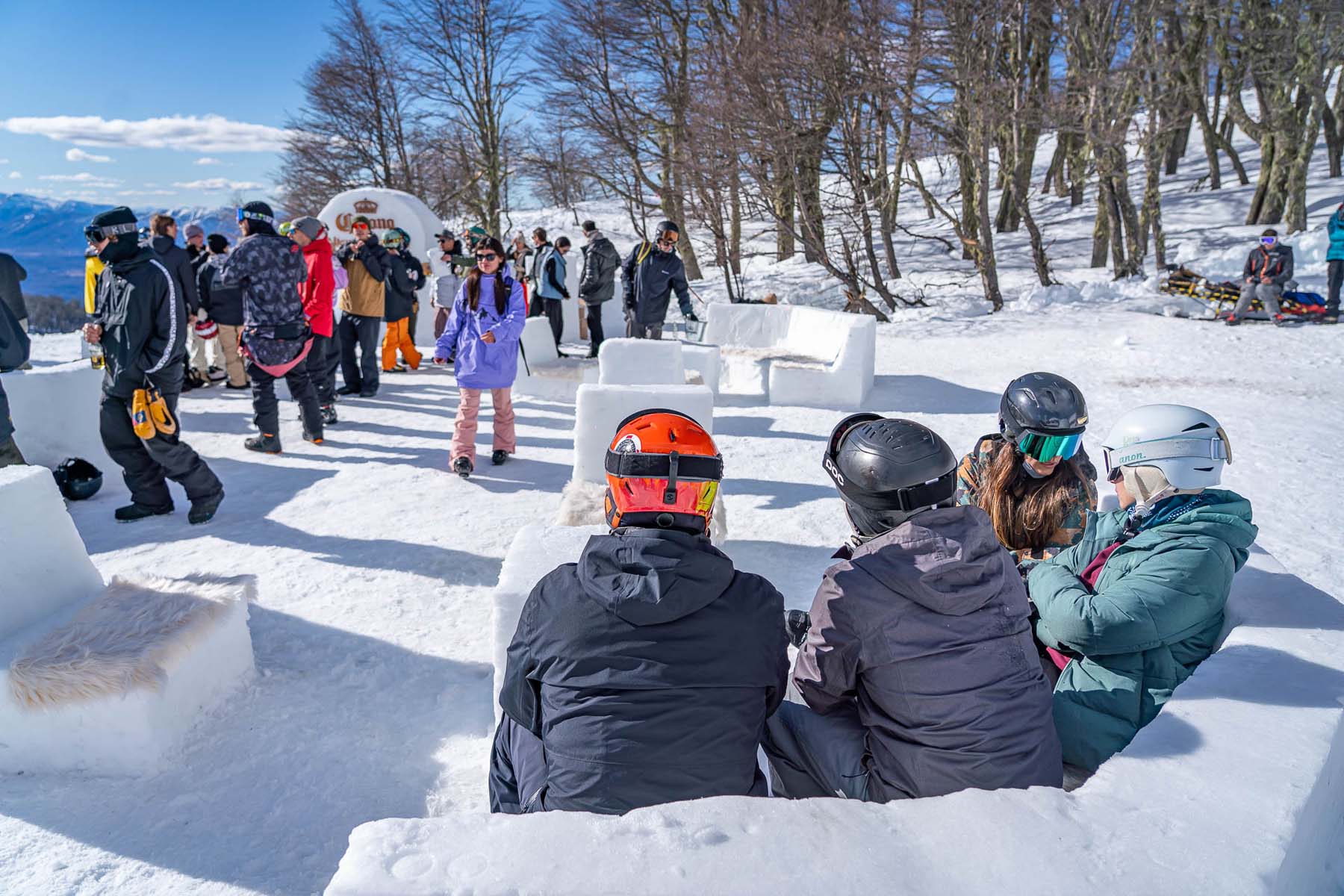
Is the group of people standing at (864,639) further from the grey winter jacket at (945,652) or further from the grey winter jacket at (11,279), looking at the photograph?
the grey winter jacket at (11,279)

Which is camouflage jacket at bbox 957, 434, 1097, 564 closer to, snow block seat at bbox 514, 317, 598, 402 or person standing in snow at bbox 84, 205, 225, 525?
person standing in snow at bbox 84, 205, 225, 525

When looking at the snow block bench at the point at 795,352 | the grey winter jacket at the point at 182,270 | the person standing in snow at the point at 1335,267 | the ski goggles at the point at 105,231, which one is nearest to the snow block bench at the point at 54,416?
the grey winter jacket at the point at 182,270

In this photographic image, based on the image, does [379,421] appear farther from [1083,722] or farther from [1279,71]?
[1279,71]

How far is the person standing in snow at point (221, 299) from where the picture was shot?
7477 millimetres

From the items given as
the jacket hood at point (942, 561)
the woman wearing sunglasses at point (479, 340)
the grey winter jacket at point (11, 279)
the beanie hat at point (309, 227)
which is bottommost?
the jacket hood at point (942, 561)

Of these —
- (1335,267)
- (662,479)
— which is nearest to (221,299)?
(662,479)

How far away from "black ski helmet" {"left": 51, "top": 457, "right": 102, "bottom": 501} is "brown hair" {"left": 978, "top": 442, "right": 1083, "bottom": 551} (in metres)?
5.71

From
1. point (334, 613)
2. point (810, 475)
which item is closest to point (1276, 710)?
point (334, 613)

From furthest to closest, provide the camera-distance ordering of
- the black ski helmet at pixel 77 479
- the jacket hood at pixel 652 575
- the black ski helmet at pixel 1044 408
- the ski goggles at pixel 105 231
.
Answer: the black ski helmet at pixel 77 479
the ski goggles at pixel 105 231
the black ski helmet at pixel 1044 408
the jacket hood at pixel 652 575

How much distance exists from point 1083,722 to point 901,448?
0.95 meters

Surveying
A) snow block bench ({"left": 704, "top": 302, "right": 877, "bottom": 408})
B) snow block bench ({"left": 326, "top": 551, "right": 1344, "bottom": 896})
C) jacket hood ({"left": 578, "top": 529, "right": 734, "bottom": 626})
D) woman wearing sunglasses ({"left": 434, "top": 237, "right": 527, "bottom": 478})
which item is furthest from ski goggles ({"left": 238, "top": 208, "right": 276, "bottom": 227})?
snow block bench ({"left": 326, "top": 551, "right": 1344, "bottom": 896})

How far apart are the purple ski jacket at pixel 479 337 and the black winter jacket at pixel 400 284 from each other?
9.61 feet

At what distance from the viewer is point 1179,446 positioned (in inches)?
87.5

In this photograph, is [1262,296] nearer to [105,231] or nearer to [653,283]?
[653,283]
